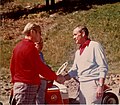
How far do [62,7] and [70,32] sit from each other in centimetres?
250

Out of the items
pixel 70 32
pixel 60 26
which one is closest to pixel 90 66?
pixel 70 32

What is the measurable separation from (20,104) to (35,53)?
0.49 m

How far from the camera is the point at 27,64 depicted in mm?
4211

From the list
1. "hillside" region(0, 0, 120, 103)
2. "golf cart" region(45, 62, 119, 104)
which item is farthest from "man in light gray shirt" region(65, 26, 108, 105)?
"hillside" region(0, 0, 120, 103)

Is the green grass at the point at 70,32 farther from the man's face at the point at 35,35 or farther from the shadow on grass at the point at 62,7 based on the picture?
the man's face at the point at 35,35

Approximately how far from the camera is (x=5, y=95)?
684 centimetres

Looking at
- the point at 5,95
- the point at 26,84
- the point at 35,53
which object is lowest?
the point at 5,95

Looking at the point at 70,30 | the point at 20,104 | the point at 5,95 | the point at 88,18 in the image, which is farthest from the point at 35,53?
the point at 88,18

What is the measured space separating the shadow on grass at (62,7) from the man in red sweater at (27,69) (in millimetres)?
6204

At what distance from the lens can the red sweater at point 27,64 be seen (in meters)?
4.15

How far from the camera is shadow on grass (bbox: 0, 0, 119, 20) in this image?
1067cm

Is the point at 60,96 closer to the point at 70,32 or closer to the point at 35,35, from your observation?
the point at 35,35

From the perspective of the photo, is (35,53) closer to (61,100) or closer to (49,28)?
(61,100)

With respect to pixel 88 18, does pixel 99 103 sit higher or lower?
lower
